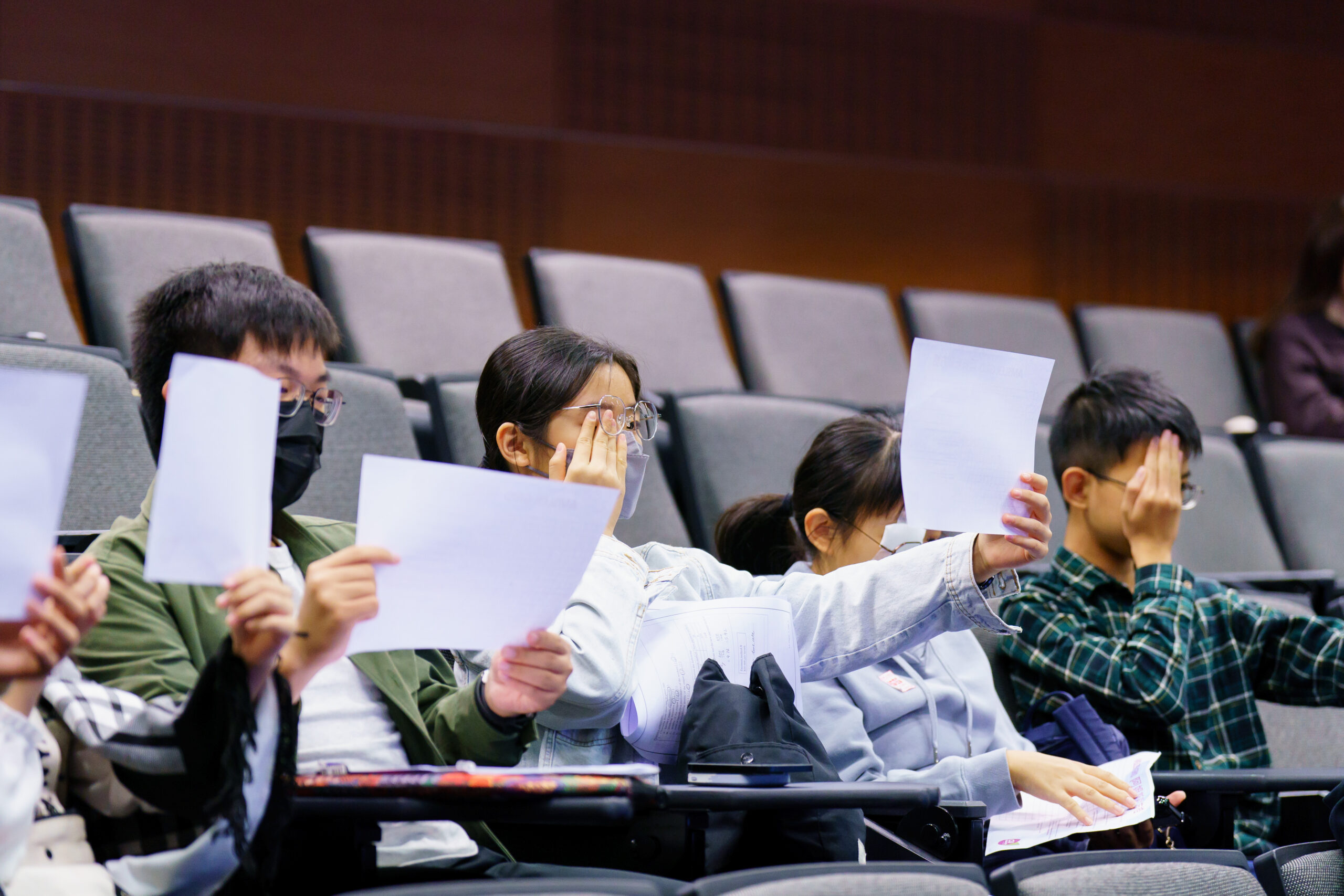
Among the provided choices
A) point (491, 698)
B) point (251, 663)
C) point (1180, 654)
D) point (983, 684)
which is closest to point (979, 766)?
point (983, 684)

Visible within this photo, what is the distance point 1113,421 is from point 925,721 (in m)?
0.55

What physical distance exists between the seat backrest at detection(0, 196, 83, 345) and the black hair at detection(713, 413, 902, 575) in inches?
42.1

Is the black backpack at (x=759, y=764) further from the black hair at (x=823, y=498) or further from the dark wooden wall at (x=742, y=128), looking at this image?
the dark wooden wall at (x=742, y=128)

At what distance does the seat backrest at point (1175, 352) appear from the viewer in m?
3.23

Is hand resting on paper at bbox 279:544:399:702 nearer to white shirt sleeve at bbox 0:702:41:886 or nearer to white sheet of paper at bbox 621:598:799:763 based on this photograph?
white shirt sleeve at bbox 0:702:41:886

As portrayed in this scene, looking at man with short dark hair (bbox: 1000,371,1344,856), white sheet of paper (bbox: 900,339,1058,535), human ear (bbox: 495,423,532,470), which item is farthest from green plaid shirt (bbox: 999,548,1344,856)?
human ear (bbox: 495,423,532,470)

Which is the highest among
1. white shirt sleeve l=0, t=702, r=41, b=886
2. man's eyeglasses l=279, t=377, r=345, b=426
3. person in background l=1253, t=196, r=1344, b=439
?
person in background l=1253, t=196, r=1344, b=439

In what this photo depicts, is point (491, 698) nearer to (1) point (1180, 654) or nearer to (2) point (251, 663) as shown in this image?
(2) point (251, 663)

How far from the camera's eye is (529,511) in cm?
96

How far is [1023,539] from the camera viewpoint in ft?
4.35

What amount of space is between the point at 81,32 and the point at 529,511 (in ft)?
10.7

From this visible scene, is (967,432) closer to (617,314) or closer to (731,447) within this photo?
(731,447)

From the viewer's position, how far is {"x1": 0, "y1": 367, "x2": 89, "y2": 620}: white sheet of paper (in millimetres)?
774

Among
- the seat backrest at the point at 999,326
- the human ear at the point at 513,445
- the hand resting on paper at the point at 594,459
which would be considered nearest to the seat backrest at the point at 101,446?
the human ear at the point at 513,445
